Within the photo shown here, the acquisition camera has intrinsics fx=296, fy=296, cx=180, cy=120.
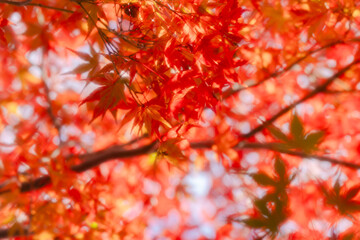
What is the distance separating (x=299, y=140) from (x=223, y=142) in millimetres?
1462

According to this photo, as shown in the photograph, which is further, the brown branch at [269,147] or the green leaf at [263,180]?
the brown branch at [269,147]

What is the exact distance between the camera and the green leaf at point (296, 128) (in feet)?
3.26

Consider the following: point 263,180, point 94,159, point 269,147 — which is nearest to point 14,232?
point 94,159

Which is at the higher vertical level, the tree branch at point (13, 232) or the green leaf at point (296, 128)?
the green leaf at point (296, 128)

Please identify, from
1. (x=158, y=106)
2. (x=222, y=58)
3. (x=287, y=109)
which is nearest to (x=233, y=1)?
(x=222, y=58)

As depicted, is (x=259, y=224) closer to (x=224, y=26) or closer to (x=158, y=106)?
(x=158, y=106)

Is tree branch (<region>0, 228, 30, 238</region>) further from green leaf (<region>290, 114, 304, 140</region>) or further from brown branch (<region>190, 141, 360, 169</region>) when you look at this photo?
green leaf (<region>290, 114, 304, 140</region>)

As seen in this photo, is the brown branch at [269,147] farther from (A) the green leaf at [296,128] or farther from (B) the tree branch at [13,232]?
(B) the tree branch at [13,232]

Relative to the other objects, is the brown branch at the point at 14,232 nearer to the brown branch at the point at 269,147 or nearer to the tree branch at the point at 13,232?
the tree branch at the point at 13,232

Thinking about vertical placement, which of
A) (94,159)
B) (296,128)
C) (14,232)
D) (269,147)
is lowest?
(269,147)

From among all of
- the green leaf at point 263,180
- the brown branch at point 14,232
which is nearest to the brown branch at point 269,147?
the green leaf at point 263,180

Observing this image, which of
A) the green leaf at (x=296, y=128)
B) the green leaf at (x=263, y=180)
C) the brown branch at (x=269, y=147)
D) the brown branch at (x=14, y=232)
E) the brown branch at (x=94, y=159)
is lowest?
the brown branch at (x=269, y=147)

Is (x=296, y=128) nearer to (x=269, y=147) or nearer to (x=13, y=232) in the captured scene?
(x=269, y=147)

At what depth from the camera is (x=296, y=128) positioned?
39.4 inches
